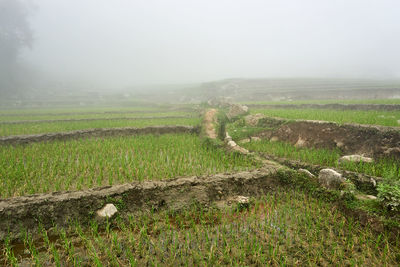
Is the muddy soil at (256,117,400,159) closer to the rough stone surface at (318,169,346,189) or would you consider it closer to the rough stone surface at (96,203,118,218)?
the rough stone surface at (318,169,346,189)

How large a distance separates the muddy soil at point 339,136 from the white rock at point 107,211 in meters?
7.56

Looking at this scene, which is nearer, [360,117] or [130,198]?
[130,198]

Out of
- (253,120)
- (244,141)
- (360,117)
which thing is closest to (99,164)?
(244,141)

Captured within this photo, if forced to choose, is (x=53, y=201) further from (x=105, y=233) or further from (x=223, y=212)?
(x=223, y=212)

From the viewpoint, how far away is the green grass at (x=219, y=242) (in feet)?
10.5

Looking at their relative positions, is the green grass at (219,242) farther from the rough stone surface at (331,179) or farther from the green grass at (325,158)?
the green grass at (325,158)

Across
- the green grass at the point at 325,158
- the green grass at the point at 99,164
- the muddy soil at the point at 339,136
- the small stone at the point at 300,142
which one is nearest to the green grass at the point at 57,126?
the green grass at the point at 99,164

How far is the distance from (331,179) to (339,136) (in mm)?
3940

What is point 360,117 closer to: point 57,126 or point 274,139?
point 274,139

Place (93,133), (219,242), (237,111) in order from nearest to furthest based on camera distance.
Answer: (219,242) < (93,133) < (237,111)

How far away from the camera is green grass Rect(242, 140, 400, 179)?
5230 mm

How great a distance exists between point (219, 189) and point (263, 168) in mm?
1550

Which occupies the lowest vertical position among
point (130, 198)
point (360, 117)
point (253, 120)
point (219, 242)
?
point (219, 242)

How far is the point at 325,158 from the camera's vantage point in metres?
6.70
